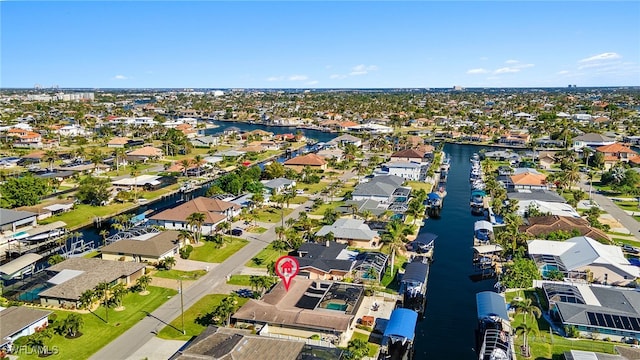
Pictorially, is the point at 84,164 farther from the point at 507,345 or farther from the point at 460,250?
the point at 507,345

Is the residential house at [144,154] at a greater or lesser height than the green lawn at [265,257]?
greater

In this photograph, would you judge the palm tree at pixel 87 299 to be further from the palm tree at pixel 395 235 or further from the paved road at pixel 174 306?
the palm tree at pixel 395 235

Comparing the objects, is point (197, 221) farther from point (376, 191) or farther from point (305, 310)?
point (376, 191)

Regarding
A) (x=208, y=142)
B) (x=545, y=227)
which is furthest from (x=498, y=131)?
(x=545, y=227)

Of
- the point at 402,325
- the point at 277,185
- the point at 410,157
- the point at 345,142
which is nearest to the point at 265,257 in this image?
the point at 402,325

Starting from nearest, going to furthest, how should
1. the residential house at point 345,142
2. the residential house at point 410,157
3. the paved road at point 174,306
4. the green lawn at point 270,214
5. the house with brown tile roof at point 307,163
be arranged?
the paved road at point 174,306 < the green lawn at point 270,214 < the house with brown tile roof at point 307,163 < the residential house at point 410,157 < the residential house at point 345,142

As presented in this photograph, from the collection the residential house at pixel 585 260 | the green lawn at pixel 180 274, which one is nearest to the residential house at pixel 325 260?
the green lawn at pixel 180 274

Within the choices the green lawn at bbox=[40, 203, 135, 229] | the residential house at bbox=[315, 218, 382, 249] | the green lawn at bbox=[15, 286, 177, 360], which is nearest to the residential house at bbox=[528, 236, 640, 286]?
the residential house at bbox=[315, 218, 382, 249]
